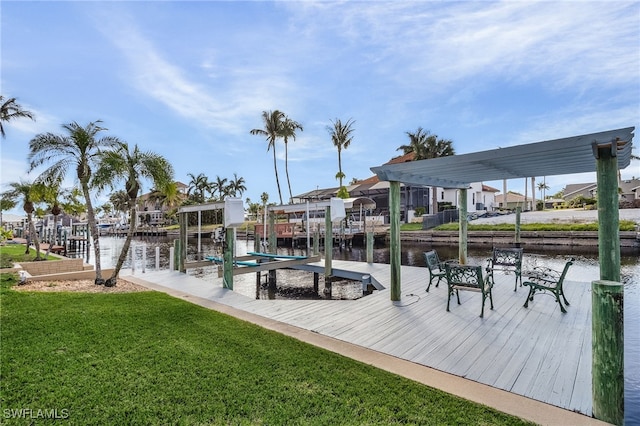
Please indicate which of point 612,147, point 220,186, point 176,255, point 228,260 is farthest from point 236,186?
→ point 612,147

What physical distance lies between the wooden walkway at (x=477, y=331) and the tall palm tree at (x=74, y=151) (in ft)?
13.7

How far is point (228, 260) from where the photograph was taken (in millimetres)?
8539

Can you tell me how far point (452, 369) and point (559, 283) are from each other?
329 centimetres

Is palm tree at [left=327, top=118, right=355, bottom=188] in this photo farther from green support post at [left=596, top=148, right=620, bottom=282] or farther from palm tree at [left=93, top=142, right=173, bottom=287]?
green support post at [left=596, top=148, right=620, bottom=282]

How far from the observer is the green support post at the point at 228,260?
27.7 ft

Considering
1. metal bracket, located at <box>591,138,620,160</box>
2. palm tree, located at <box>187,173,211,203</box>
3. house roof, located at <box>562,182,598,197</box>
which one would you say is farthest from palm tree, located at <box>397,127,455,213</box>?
palm tree, located at <box>187,173,211,203</box>

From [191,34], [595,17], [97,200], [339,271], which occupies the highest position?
[191,34]

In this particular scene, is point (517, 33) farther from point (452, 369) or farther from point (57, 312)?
point (57, 312)

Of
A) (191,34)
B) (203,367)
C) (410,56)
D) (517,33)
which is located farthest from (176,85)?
(203,367)

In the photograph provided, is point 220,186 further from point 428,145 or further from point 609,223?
point 609,223

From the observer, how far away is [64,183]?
875cm

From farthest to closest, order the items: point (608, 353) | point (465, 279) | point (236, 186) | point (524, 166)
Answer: point (236, 186), point (524, 166), point (465, 279), point (608, 353)

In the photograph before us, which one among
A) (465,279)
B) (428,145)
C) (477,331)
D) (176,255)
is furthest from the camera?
(428,145)

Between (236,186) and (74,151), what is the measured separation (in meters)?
57.3
